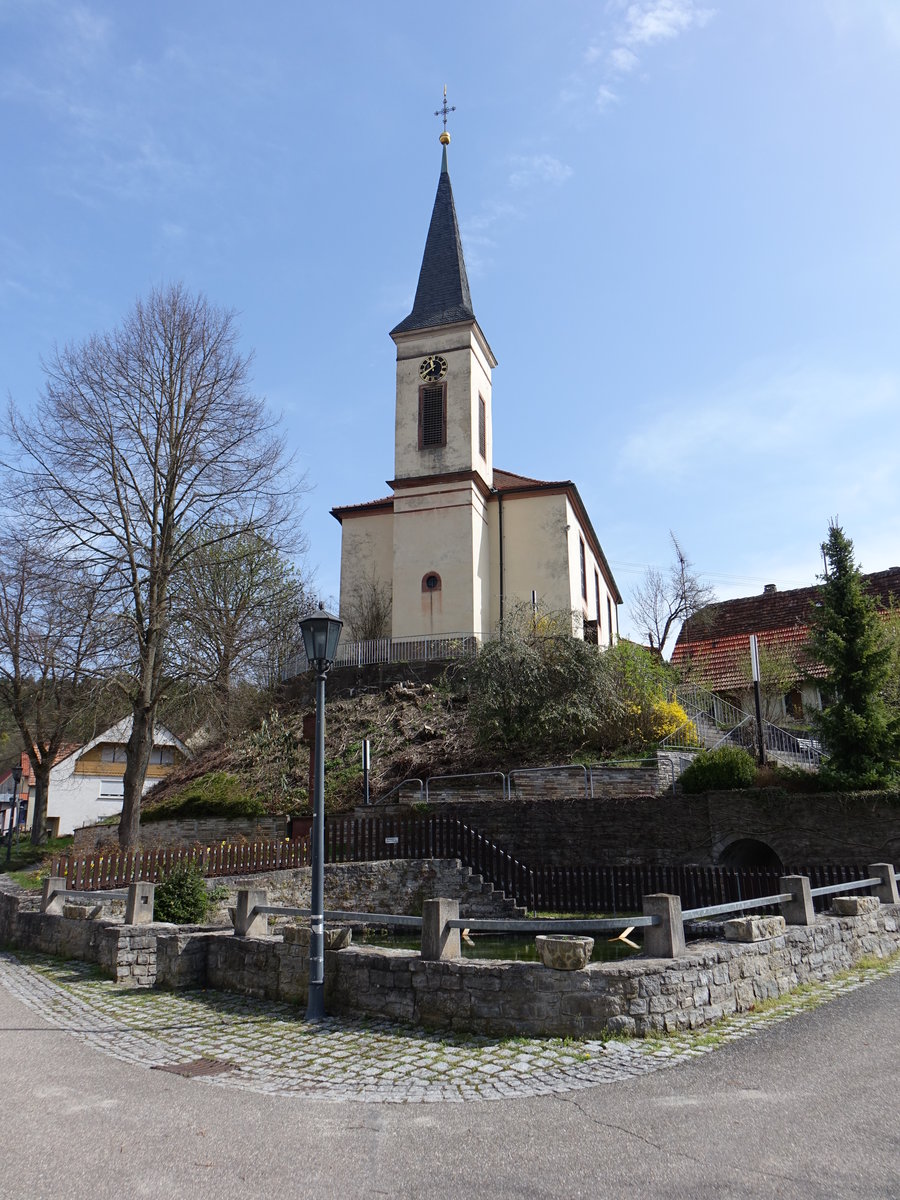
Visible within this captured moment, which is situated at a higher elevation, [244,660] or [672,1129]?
[244,660]

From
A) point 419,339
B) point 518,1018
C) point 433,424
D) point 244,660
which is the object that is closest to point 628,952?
point 518,1018

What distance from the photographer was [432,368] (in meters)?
35.9

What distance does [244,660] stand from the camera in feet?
69.5

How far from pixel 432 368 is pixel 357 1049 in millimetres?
31805

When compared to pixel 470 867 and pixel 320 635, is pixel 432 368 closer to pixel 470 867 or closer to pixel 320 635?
pixel 470 867

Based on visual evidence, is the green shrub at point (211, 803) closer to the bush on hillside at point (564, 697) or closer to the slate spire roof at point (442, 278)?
the bush on hillside at point (564, 697)

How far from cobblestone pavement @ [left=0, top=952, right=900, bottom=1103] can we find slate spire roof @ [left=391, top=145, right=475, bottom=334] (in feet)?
104

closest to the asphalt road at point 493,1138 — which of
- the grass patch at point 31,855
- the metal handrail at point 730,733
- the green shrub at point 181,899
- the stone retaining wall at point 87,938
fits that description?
the stone retaining wall at point 87,938

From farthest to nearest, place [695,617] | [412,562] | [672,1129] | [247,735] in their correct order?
[695,617], [412,562], [247,735], [672,1129]

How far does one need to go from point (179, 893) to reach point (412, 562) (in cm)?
2214

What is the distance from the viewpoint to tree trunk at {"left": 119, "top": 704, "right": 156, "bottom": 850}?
1934 centimetres

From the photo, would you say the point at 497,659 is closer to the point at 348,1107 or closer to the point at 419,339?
the point at 419,339

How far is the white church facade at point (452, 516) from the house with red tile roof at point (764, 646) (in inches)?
209

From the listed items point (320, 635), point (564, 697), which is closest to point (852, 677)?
point (564, 697)
